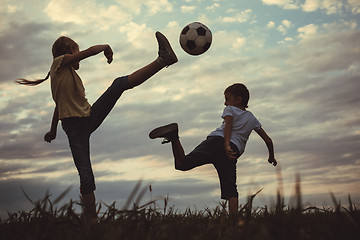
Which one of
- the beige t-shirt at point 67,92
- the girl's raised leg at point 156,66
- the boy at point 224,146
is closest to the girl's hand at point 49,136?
the beige t-shirt at point 67,92

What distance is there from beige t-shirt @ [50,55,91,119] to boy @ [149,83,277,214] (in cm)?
133

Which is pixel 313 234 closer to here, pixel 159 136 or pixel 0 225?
pixel 0 225

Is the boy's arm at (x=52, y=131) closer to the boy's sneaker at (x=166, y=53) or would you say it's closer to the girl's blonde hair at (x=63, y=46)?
the girl's blonde hair at (x=63, y=46)

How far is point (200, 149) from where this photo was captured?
20.9ft

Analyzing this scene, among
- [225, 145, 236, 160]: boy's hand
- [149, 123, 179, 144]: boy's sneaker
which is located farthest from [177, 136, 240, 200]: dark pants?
[149, 123, 179, 144]: boy's sneaker

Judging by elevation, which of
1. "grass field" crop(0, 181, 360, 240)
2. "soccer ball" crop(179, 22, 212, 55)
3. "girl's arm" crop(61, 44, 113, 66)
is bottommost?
"grass field" crop(0, 181, 360, 240)

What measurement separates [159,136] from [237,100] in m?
1.45

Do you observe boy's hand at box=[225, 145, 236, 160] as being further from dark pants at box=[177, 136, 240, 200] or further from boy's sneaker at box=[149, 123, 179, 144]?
boy's sneaker at box=[149, 123, 179, 144]

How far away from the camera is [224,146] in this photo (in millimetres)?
6152

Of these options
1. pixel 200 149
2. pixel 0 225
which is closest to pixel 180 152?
pixel 200 149

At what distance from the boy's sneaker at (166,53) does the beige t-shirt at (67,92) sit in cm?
131

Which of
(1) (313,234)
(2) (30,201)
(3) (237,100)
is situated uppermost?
(3) (237,100)

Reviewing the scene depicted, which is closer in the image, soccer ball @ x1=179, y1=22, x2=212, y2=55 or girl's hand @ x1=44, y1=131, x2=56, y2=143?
girl's hand @ x1=44, y1=131, x2=56, y2=143

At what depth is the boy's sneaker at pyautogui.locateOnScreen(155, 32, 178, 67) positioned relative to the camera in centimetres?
564
